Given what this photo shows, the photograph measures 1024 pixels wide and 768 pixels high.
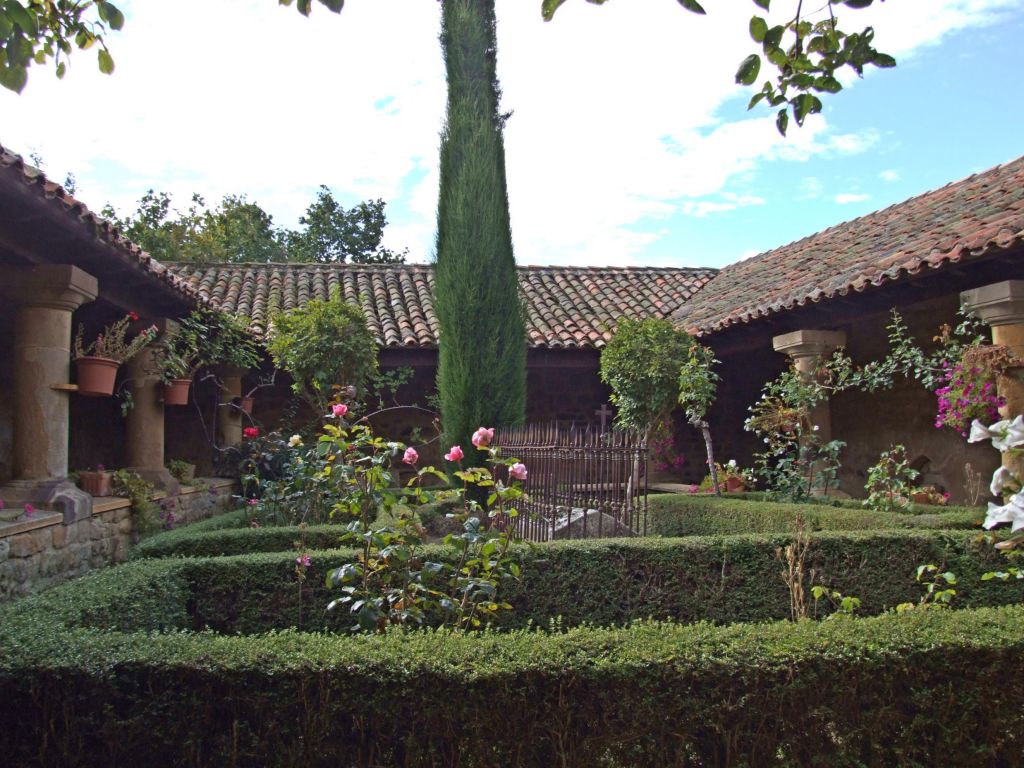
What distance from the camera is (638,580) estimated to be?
458 cm

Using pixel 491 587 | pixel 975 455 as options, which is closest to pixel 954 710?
pixel 491 587

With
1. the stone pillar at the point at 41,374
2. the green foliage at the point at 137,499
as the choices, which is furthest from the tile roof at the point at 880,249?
the stone pillar at the point at 41,374

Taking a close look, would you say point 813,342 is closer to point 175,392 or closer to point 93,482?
point 175,392

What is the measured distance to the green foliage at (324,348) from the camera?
9.44 metres

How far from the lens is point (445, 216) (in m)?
11.9

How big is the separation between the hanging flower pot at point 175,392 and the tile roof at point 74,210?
1565mm

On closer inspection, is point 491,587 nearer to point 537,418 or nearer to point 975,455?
point 975,455

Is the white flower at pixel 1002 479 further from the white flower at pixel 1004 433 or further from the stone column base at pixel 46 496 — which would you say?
the stone column base at pixel 46 496

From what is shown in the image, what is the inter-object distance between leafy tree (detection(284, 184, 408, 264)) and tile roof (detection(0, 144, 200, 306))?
80.3 feet

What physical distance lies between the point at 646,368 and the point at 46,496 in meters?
6.49

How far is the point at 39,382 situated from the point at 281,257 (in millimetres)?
24895

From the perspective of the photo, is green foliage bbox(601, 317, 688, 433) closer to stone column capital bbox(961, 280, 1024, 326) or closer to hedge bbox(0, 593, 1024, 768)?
stone column capital bbox(961, 280, 1024, 326)

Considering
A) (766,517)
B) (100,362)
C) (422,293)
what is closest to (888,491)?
(766,517)

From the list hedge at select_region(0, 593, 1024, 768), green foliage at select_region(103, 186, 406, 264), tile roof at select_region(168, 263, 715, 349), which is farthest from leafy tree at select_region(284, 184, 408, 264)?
hedge at select_region(0, 593, 1024, 768)
